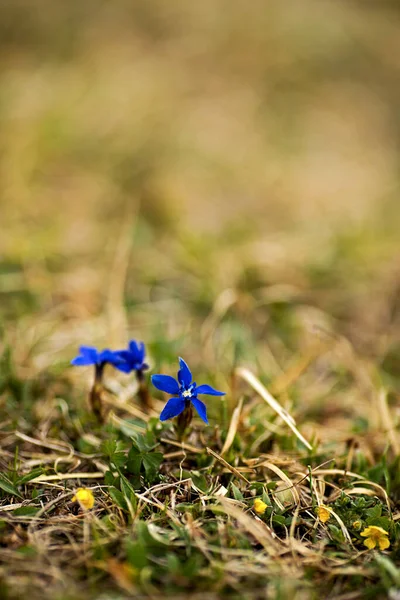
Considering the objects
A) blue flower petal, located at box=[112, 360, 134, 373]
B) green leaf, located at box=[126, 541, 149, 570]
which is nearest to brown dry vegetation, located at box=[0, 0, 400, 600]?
green leaf, located at box=[126, 541, 149, 570]

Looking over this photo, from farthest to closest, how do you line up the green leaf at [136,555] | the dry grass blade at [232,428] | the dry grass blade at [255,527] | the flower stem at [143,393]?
1. the flower stem at [143,393]
2. the dry grass blade at [232,428]
3. the dry grass blade at [255,527]
4. the green leaf at [136,555]

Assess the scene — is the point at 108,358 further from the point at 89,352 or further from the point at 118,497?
the point at 118,497

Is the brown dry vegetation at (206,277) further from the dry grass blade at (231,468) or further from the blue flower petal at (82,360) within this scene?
the blue flower petal at (82,360)

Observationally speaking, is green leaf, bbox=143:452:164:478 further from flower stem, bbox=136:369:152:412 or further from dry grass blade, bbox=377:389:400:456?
dry grass blade, bbox=377:389:400:456

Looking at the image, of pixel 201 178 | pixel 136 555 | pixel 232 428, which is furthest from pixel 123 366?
pixel 201 178

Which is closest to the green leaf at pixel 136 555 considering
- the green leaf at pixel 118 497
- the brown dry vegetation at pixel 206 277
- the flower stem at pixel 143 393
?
the brown dry vegetation at pixel 206 277

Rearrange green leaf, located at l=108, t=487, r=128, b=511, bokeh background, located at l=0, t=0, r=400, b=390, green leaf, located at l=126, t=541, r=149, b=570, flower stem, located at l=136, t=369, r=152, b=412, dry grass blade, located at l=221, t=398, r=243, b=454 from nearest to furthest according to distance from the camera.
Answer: green leaf, located at l=126, t=541, r=149, b=570 < green leaf, located at l=108, t=487, r=128, b=511 < dry grass blade, located at l=221, t=398, r=243, b=454 < flower stem, located at l=136, t=369, r=152, b=412 < bokeh background, located at l=0, t=0, r=400, b=390

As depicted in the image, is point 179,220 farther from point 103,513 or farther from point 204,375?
point 103,513
